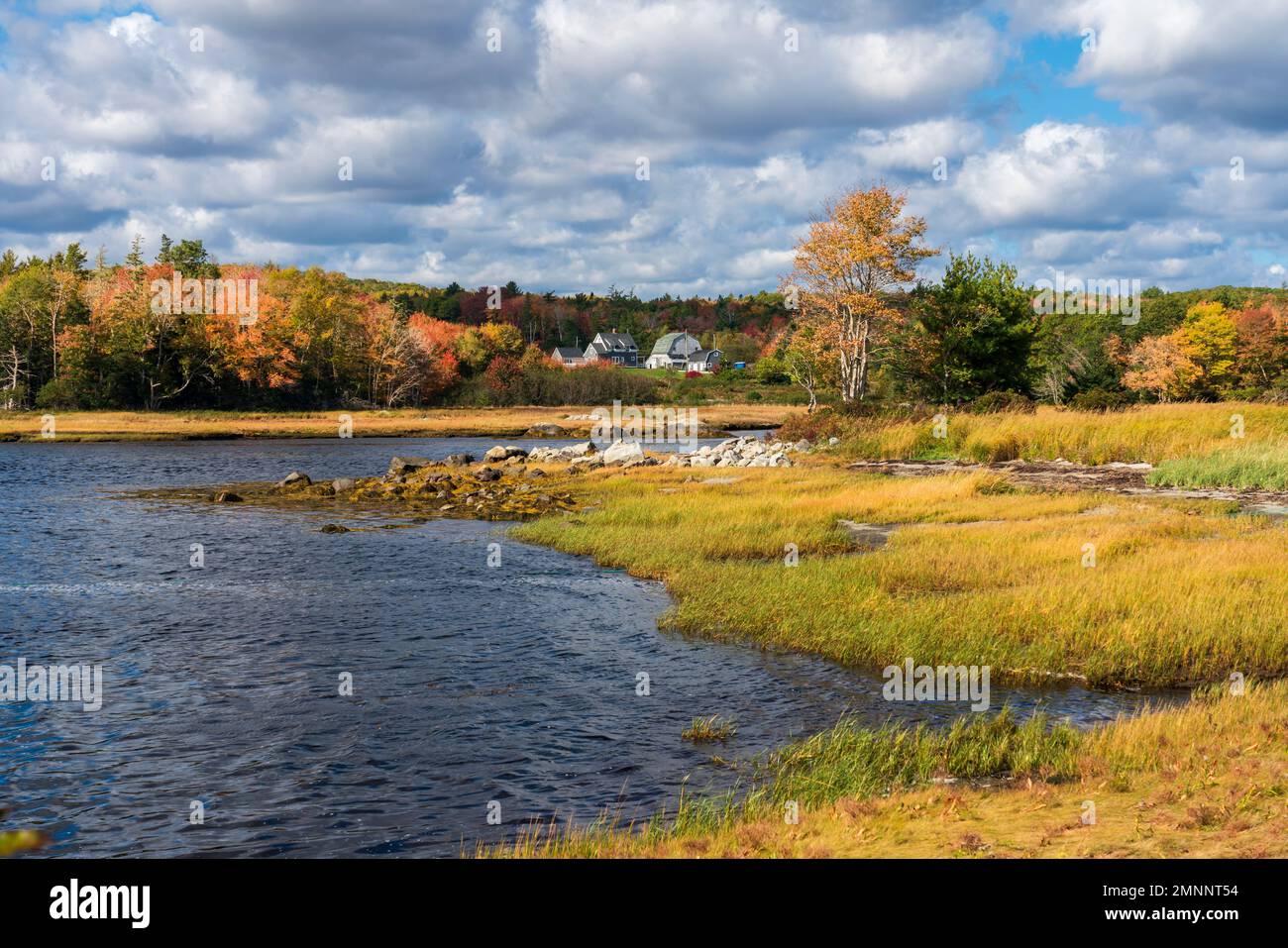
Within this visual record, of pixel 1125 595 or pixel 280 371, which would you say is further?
pixel 280 371

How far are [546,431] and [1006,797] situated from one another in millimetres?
81776

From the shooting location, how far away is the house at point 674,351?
608 feet

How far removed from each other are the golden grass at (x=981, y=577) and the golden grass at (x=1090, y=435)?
375 inches

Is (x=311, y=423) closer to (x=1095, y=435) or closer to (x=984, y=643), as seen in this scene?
(x=1095, y=435)

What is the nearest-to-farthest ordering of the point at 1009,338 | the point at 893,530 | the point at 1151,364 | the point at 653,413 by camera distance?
the point at 893,530 < the point at 1009,338 < the point at 1151,364 < the point at 653,413

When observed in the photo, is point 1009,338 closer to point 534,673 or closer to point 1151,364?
point 1151,364

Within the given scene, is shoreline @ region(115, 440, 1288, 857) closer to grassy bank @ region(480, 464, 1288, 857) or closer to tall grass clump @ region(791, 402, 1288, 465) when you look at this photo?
grassy bank @ region(480, 464, 1288, 857)

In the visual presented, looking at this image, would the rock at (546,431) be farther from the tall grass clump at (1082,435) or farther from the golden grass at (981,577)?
the golden grass at (981,577)

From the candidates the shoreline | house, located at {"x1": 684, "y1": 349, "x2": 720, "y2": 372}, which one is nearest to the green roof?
house, located at {"x1": 684, "y1": 349, "x2": 720, "y2": 372}

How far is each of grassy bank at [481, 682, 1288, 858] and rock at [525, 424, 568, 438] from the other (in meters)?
76.6

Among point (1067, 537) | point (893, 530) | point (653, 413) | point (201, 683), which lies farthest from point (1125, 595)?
point (653, 413)

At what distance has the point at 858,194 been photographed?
6156 cm

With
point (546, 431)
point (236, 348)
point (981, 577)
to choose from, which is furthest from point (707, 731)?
point (236, 348)
